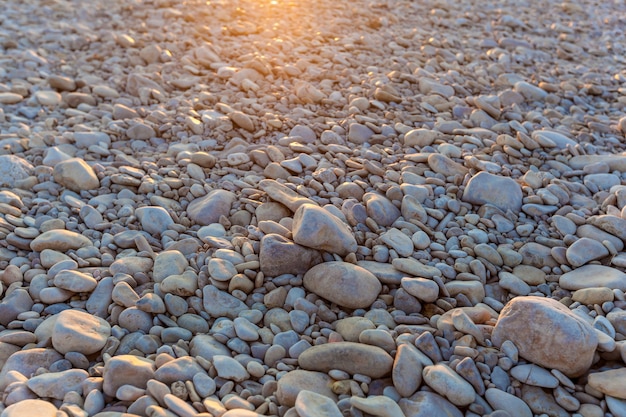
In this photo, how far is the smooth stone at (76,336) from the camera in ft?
6.27

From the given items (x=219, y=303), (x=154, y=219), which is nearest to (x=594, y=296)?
(x=219, y=303)

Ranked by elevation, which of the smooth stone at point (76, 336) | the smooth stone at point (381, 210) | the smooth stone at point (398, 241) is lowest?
the smooth stone at point (76, 336)

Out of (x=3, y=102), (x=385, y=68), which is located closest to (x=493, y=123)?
(x=385, y=68)

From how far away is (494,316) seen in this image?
6.83 feet

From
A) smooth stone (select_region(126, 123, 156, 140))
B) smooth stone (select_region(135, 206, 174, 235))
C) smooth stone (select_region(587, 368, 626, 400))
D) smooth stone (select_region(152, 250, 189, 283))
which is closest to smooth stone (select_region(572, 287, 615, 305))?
smooth stone (select_region(587, 368, 626, 400))

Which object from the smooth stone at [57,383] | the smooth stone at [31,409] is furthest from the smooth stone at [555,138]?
the smooth stone at [31,409]

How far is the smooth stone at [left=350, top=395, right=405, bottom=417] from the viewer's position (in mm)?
1673

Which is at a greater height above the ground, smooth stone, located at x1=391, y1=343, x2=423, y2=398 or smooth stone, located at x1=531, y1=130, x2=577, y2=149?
smooth stone, located at x1=531, y1=130, x2=577, y2=149

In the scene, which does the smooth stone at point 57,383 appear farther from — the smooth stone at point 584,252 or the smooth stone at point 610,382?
the smooth stone at point 584,252

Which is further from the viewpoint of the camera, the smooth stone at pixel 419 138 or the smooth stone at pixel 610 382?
the smooth stone at pixel 419 138

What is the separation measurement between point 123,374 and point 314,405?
0.62 metres

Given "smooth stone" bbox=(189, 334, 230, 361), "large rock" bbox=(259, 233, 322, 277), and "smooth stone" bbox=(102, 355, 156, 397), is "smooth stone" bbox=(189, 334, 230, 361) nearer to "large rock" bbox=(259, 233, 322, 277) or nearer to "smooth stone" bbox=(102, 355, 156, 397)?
"smooth stone" bbox=(102, 355, 156, 397)

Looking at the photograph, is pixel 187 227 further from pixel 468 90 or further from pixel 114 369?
pixel 468 90

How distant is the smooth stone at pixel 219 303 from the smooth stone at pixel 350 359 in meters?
0.37
